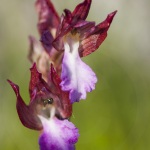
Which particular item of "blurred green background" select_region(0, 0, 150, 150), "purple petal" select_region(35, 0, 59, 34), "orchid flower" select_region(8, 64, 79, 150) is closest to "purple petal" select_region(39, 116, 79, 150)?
"orchid flower" select_region(8, 64, 79, 150)

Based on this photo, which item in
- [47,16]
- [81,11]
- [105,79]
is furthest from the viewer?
[105,79]

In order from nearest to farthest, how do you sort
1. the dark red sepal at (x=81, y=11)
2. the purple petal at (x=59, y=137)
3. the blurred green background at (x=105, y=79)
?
the purple petal at (x=59, y=137), the dark red sepal at (x=81, y=11), the blurred green background at (x=105, y=79)

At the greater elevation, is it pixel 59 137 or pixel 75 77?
pixel 75 77

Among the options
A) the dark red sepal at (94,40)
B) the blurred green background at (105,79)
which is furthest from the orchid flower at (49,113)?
the blurred green background at (105,79)

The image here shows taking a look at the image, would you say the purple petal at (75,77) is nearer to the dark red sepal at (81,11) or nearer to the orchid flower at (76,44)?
the orchid flower at (76,44)

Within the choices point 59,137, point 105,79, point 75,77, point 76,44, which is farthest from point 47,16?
point 105,79

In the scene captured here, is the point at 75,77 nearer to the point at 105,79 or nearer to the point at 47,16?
the point at 47,16

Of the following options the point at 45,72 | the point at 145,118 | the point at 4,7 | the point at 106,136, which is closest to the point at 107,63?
the point at 145,118

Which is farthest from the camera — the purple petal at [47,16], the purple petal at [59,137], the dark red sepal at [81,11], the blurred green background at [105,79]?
the blurred green background at [105,79]
